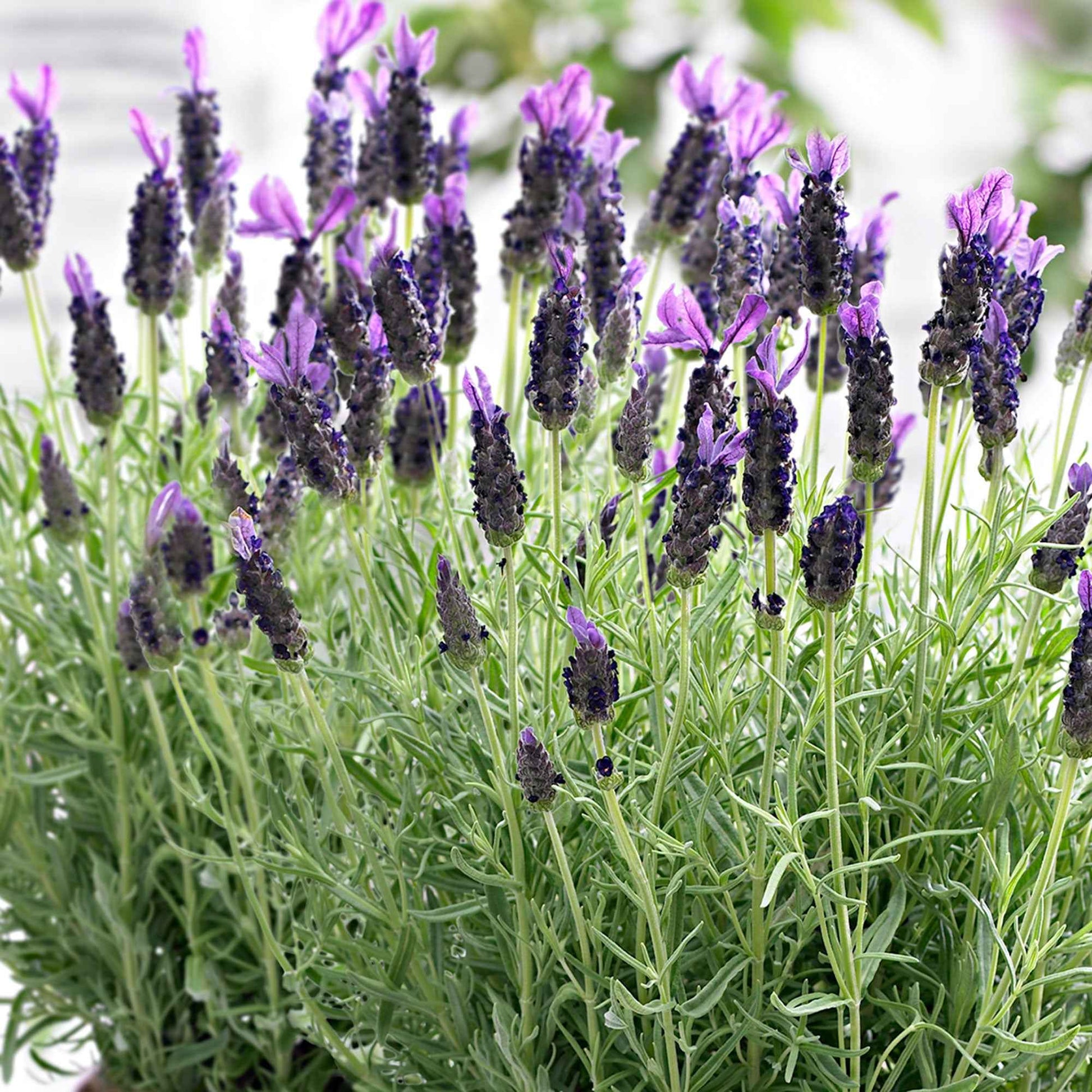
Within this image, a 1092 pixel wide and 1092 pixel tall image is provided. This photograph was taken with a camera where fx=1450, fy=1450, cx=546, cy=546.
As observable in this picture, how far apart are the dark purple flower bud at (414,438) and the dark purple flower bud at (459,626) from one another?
208mm

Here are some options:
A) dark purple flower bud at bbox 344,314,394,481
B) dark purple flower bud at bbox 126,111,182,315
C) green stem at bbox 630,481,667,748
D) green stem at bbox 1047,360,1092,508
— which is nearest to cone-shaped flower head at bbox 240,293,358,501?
dark purple flower bud at bbox 344,314,394,481

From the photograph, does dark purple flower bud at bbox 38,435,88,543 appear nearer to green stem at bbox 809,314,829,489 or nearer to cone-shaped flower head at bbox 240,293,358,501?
cone-shaped flower head at bbox 240,293,358,501

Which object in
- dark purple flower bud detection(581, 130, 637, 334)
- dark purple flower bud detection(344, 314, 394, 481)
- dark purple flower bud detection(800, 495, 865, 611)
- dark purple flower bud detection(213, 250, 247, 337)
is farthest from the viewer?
dark purple flower bud detection(213, 250, 247, 337)

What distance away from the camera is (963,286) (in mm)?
511

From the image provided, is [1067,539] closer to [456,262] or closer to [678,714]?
[678,714]

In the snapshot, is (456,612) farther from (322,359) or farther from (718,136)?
(718,136)

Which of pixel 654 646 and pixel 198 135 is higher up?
pixel 198 135

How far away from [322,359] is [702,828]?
286mm

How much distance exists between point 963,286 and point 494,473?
0.58 feet

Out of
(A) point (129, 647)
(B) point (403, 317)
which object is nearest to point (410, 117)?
(B) point (403, 317)

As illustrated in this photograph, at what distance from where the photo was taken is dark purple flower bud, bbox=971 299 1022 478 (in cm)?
56

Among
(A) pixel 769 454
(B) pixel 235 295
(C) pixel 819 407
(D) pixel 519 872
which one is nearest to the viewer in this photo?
(A) pixel 769 454

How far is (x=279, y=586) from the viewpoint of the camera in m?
0.55

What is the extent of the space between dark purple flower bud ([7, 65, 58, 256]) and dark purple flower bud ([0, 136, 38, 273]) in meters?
0.03
